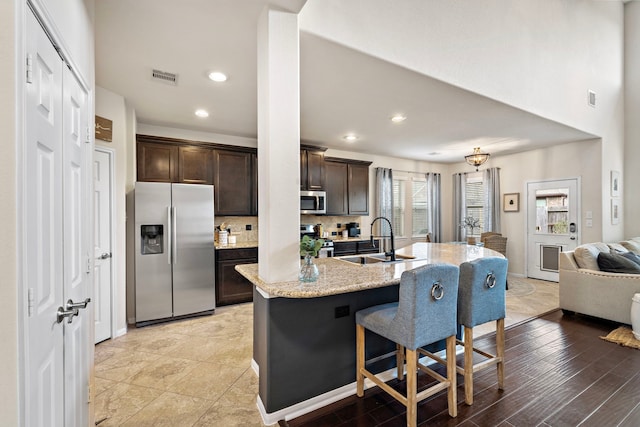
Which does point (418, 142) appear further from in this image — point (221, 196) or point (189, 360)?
point (189, 360)

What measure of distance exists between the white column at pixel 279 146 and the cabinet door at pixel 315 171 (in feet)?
10.3

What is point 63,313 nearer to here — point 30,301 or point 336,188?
point 30,301

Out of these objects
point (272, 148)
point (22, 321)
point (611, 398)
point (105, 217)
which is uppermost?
point (272, 148)

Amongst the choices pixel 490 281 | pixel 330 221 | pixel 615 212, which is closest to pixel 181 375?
pixel 490 281

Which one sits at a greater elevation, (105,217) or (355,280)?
(105,217)

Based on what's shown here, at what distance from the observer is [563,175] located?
5387 mm

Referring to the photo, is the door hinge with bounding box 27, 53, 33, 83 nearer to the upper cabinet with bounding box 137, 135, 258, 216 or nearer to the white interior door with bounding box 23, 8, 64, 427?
the white interior door with bounding box 23, 8, 64, 427

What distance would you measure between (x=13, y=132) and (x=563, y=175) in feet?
23.3

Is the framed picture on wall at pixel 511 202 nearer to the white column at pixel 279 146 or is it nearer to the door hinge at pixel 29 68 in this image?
the white column at pixel 279 146

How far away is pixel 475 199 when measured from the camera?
22.6 ft

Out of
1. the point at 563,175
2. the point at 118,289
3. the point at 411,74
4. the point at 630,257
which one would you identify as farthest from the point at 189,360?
the point at 563,175

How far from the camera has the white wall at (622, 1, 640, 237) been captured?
17.6ft

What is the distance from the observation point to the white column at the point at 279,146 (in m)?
1.89

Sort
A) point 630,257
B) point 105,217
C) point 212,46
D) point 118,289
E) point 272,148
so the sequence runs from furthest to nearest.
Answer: point 630,257 → point 118,289 → point 105,217 → point 212,46 → point 272,148
